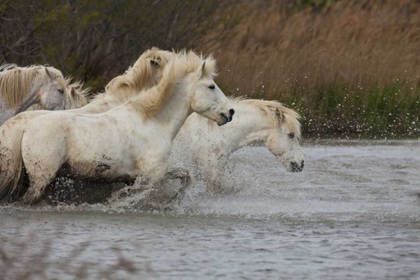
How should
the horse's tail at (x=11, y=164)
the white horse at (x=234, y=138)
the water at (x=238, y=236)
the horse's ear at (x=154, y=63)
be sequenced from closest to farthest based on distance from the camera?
1. the water at (x=238, y=236)
2. the horse's tail at (x=11, y=164)
3. the horse's ear at (x=154, y=63)
4. the white horse at (x=234, y=138)

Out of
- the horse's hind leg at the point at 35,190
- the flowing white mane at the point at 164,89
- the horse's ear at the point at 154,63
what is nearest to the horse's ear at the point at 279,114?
the horse's ear at the point at 154,63

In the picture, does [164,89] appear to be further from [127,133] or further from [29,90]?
[29,90]

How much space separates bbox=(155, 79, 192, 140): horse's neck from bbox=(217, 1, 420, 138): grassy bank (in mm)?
8886

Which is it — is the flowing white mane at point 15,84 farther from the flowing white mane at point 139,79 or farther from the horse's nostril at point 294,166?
the horse's nostril at point 294,166

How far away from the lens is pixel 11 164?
923 cm

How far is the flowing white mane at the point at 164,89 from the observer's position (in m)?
9.65

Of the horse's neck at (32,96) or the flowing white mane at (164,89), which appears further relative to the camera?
the horse's neck at (32,96)

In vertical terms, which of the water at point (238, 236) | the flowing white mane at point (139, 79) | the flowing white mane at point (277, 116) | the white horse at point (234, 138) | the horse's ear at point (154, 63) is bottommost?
the water at point (238, 236)

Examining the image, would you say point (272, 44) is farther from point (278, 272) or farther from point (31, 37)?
point (278, 272)

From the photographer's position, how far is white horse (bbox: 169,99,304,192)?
440 inches

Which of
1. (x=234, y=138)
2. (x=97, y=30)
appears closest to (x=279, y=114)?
(x=234, y=138)

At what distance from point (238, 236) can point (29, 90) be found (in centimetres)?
442

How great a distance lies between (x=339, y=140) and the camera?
1792 cm

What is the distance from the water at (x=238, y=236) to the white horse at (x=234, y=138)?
27cm
